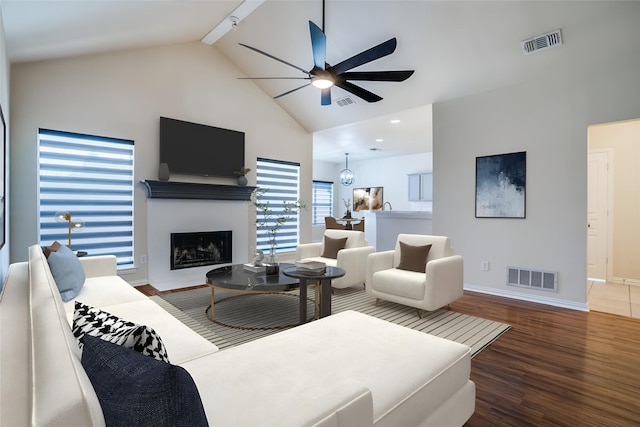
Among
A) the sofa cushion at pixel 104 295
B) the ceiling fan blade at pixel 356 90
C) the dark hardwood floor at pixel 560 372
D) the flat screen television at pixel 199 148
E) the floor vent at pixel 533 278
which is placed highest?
the ceiling fan blade at pixel 356 90

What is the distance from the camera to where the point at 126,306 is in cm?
222

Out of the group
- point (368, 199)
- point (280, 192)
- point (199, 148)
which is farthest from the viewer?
point (368, 199)

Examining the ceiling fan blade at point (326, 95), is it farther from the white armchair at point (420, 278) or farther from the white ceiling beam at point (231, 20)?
the white armchair at point (420, 278)

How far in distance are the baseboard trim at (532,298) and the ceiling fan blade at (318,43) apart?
3.48 m

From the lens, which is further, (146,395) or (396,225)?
(396,225)

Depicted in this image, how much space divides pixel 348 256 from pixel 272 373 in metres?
2.87

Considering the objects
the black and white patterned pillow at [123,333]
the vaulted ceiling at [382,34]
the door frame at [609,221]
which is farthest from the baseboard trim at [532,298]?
the black and white patterned pillow at [123,333]

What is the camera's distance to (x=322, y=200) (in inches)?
406


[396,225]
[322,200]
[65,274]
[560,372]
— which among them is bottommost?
[560,372]

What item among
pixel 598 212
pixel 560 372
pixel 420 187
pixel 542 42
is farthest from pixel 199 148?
pixel 598 212

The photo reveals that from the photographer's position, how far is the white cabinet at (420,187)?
323 inches

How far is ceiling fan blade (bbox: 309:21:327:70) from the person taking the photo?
259cm

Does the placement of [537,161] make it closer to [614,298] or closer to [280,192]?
[614,298]

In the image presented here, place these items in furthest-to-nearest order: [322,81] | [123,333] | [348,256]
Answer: [348,256], [322,81], [123,333]
